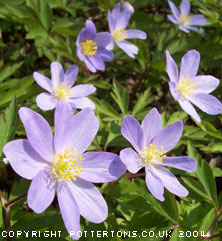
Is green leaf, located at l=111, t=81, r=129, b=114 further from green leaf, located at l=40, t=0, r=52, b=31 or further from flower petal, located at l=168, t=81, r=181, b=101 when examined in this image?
green leaf, located at l=40, t=0, r=52, b=31

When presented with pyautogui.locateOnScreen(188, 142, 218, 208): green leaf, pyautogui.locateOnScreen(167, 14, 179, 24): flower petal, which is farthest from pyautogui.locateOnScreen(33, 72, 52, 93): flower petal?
pyautogui.locateOnScreen(167, 14, 179, 24): flower petal

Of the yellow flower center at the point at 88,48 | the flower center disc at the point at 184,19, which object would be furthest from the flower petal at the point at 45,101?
the flower center disc at the point at 184,19

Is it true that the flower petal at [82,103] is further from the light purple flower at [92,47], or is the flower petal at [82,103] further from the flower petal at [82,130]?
the flower petal at [82,130]

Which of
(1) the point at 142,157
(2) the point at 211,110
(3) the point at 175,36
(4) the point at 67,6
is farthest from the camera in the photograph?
(3) the point at 175,36

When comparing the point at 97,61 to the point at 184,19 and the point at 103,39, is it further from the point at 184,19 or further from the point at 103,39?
the point at 184,19

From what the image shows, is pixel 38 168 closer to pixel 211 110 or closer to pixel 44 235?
pixel 44 235

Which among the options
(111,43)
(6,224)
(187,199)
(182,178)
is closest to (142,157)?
(182,178)
